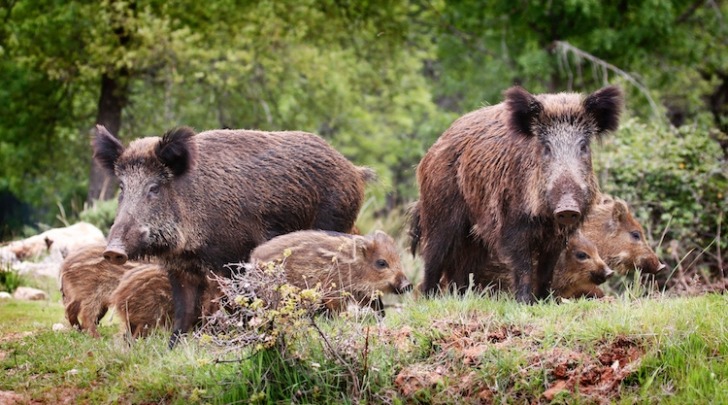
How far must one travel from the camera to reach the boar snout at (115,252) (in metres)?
7.80

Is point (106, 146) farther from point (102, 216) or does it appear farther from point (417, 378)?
point (102, 216)

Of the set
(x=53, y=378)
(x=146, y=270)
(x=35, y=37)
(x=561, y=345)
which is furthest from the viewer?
(x=35, y=37)

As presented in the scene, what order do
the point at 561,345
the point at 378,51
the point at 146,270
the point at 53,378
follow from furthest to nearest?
the point at 378,51
the point at 146,270
the point at 53,378
the point at 561,345

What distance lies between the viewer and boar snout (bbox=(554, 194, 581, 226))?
25.0ft

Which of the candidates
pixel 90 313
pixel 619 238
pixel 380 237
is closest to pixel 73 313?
pixel 90 313

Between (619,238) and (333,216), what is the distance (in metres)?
2.96

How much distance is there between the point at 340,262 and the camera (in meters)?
8.73

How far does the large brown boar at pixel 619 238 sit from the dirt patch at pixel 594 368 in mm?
3330

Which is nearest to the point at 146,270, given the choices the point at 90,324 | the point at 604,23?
the point at 90,324

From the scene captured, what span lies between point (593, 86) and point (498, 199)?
1434 cm

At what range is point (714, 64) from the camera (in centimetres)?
2325

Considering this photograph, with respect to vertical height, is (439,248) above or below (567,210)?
below

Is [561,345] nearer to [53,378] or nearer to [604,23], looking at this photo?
[53,378]

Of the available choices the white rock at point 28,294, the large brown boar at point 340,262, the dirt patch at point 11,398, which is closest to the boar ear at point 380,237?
the large brown boar at point 340,262
